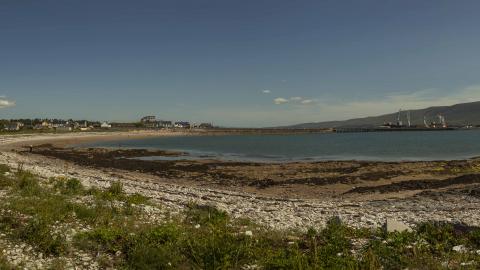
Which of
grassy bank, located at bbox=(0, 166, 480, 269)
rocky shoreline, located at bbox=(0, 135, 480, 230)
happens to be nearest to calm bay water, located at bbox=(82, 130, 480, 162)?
rocky shoreline, located at bbox=(0, 135, 480, 230)

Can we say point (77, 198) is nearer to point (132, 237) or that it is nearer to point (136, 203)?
point (136, 203)

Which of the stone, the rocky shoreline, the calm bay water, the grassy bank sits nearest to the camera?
the grassy bank

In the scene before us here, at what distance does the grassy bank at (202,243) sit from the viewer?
9242mm

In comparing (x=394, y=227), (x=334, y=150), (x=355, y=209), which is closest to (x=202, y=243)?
(x=394, y=227)

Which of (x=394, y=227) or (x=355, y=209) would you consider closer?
(x=394, y=227)

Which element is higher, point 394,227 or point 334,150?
point 394,227

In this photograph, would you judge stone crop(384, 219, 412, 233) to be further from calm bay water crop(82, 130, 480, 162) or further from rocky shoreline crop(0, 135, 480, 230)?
calm bay water crop(82, 130, 480, 162)

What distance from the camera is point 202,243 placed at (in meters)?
10.2

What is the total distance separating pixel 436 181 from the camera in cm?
3309

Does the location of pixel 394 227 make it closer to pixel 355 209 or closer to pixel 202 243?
pixel 202 243

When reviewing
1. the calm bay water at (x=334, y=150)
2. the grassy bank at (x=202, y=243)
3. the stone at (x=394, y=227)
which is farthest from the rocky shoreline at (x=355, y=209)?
the calm bay water at (x=334, y=150)

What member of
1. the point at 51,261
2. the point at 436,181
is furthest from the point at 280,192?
the point at 51,261

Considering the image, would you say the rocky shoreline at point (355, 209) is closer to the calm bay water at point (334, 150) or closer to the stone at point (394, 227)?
the stone at point (394, 227)

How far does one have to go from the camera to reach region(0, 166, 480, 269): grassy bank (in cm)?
924
